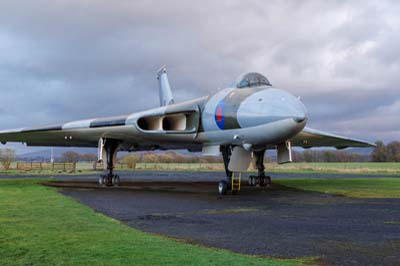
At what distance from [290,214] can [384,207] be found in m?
2.78

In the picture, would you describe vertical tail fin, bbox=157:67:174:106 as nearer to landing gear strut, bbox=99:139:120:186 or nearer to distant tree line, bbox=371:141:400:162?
landing gear strut, bbox=99:139:120:186

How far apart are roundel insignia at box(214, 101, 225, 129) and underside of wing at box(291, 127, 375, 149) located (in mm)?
5527

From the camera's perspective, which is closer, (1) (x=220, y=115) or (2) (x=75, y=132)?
(1) (x=220, y=115)

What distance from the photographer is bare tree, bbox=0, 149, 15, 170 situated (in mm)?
48031

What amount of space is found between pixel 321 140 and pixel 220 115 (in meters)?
8.14

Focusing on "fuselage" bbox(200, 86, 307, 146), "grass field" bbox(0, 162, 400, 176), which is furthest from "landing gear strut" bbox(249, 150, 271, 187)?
"grass field" bbox(0, 162, 400, 176)

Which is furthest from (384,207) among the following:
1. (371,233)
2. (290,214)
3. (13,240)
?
(13,240)

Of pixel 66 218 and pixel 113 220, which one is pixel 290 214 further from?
pixel 66 218

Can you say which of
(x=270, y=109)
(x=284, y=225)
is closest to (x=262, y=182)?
(x=270, y=109)

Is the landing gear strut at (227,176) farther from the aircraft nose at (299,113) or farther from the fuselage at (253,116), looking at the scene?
the aircraft nose at (299,113)

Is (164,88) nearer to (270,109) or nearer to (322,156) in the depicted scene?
(270,109)

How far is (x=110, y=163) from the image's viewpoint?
66.0ft

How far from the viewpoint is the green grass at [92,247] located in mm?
4871

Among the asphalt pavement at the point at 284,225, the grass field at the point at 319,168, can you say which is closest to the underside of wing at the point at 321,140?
the asphalt pavement at the point at 284,225
